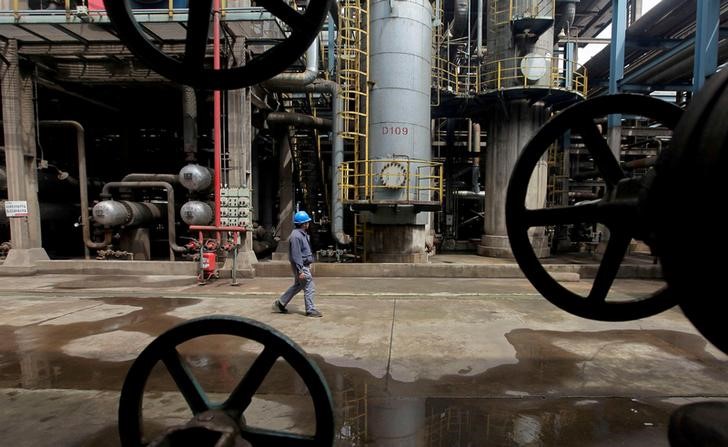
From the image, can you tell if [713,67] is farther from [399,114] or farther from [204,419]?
[204,419]

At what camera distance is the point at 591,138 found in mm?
2010

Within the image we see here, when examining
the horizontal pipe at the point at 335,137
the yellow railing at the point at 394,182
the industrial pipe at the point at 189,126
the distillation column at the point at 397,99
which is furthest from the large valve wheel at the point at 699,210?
the industrial pipe at the point at 189,126

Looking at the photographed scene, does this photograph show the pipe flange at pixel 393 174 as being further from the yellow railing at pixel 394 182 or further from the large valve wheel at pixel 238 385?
the large valve wheel at pixel 238 385

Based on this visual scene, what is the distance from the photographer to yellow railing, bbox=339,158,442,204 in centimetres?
1138

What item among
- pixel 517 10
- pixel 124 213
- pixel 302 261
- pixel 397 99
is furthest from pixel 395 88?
pixel 124 213

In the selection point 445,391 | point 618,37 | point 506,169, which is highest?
point 618,37

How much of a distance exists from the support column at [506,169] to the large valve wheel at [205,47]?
1438cm

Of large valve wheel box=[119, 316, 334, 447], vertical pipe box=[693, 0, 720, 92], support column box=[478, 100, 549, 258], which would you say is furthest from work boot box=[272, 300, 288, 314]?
vertical pipe box=[693, 0, 720, 92]

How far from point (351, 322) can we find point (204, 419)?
14.2 feet

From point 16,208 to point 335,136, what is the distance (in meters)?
9.35

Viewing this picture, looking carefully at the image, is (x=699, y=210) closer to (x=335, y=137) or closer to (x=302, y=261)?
(x=302, y=261)

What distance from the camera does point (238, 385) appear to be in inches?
78.1

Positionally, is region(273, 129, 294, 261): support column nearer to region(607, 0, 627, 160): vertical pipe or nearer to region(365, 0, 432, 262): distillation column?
region(365, 0, 432, 262): distillation column

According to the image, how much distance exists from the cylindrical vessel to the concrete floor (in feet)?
15.9
